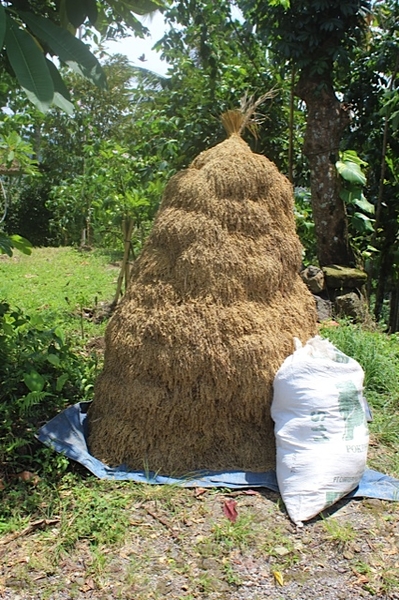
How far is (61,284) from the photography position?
6.99 metres

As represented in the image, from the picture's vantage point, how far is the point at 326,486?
8.46 feet

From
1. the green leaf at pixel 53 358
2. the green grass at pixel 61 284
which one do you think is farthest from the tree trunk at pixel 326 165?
the green leaf at pixel 53 358

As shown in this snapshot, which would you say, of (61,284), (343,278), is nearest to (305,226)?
(343,278)

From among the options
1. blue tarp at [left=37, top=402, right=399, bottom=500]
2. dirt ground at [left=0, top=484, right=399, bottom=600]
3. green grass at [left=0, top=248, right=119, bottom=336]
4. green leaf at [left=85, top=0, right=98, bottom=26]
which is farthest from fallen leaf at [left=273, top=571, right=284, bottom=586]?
green grass at [left=0, top=248, right=119, bottom=336]

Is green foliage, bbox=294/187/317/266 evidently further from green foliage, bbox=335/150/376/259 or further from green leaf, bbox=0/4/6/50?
green leaf, bbox=0/4/6/50

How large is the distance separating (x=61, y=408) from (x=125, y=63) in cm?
1299

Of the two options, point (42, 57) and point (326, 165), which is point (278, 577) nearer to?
point (42, 57)

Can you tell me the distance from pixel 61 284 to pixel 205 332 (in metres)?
4.48

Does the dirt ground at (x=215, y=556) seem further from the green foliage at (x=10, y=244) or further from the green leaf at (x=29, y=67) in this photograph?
the green leaf at (x=29, y=67)

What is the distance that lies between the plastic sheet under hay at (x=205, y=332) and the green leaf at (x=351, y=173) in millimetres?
3010

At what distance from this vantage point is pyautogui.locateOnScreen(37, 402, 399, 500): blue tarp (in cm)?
273

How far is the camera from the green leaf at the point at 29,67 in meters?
1.83

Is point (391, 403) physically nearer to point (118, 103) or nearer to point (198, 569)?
point (198, 569)

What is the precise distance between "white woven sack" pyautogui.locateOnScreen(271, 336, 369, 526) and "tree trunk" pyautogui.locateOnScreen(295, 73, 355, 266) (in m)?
3.53
